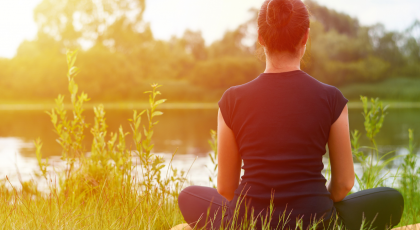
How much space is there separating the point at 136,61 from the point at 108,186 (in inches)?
1023

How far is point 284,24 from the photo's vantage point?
1716 mm

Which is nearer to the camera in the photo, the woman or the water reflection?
the woman

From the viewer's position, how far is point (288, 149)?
1708 millimetres

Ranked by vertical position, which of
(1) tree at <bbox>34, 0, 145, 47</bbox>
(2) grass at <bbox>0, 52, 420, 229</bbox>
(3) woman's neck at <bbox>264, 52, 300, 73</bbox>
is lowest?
(2) grass at <bbox>0, 52, 420, 229</bbox>

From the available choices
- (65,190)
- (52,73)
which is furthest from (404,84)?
(65,190)

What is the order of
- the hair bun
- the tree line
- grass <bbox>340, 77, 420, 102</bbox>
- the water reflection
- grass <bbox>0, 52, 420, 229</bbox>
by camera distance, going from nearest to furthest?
the hair bun → grass <bbox>0, 52, 420, 229</bbox> → the water reflection → the tree line → grass <bbox>340, 77, 420, 102</bbox>

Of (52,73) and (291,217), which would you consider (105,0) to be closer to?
(52,73)

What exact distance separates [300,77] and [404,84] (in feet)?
110

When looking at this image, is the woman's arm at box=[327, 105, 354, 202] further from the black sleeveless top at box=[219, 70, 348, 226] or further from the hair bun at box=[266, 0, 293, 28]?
the hair bun at box=[266, 0, 293, 28]

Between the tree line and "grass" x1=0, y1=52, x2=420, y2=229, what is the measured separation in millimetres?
21917

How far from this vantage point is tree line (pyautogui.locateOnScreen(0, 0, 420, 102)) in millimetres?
25141

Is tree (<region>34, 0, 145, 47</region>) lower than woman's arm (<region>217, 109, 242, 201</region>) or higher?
higher

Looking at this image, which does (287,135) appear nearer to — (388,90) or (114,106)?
(114,106)

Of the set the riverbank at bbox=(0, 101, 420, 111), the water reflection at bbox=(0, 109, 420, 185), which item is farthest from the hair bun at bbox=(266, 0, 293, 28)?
the riverbank at bbox=(0, 101, 420, 111)
